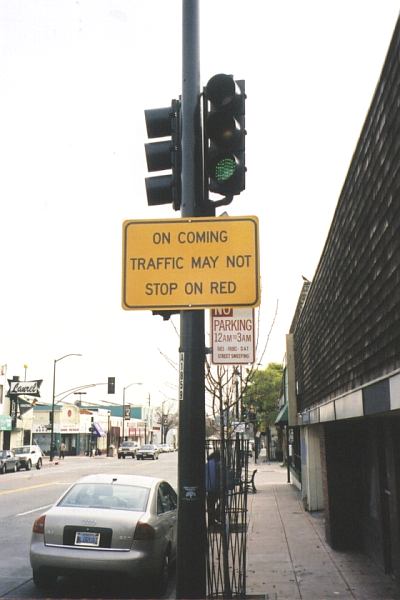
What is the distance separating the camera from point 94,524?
7438 millimetres

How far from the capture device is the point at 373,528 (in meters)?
9.41

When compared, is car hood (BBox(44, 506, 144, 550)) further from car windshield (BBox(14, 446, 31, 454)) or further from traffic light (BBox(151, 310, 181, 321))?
car windshield (BBox(14, 446, 31, 454))

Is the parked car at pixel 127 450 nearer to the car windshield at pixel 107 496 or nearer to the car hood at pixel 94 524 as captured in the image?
the car windshield at pixel 107 496

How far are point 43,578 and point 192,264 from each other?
5322mm

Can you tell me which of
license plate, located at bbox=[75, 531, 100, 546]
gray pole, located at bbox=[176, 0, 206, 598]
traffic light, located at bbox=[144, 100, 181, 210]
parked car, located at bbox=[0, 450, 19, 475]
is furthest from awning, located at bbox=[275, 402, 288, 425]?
parked car, located at bbox=[0, 450, 19, 475]

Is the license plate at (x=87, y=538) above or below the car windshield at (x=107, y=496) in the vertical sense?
below

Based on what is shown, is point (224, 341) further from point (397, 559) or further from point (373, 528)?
point (373, 528)

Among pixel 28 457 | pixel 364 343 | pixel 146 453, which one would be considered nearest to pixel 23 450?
pixel 28 457

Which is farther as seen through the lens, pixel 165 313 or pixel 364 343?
pixel 364 343

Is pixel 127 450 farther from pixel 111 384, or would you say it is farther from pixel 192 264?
pixel 192 264

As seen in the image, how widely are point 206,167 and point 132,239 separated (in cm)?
74

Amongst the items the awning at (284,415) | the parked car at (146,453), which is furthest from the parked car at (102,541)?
the parked car at (146,453)

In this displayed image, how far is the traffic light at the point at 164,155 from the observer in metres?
4.65

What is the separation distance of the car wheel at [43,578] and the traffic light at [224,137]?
17.9ft
